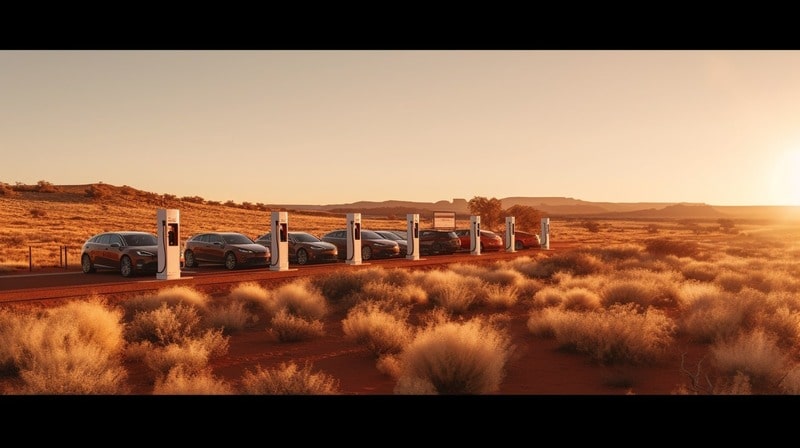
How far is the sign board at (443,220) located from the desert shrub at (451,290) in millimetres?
17575

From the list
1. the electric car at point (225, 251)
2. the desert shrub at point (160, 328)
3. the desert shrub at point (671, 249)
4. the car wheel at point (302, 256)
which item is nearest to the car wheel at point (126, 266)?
the electric car at point (225, 251)

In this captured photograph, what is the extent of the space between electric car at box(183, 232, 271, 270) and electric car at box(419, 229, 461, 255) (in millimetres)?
11296

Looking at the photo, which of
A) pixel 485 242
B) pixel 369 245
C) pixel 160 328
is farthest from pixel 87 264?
pixel 485 242

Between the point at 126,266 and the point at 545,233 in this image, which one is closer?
the point at 126,266

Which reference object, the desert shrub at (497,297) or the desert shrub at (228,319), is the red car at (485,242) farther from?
the desert shrub at (228,319)

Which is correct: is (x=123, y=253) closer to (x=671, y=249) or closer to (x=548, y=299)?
(x=548, y=299)

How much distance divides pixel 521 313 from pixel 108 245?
15.2 meters

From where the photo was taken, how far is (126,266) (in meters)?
21.7

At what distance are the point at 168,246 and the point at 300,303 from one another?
A: 8603 millimetres

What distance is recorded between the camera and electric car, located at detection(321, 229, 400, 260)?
98.7ft

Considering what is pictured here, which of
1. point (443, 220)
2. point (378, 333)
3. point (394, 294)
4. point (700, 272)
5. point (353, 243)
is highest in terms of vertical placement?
point (443, 220)
